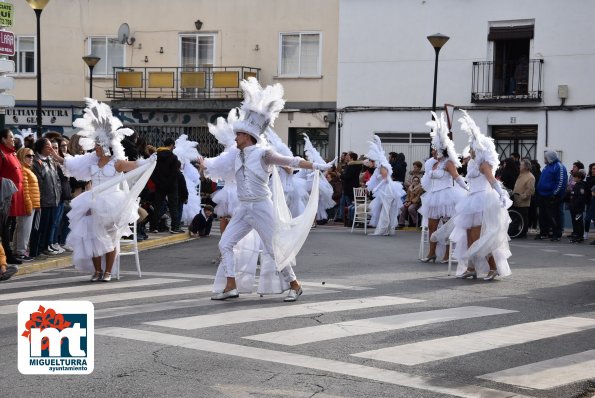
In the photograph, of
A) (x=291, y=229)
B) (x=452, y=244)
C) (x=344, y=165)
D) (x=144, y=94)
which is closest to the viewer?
(x=291, y=229)

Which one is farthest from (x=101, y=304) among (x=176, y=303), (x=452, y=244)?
(x=452, y=244)

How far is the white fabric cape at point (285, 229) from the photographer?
12.3m

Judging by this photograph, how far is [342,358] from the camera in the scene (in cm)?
874

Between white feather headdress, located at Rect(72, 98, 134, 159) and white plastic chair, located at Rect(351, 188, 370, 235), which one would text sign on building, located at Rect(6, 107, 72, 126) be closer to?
white plastic chair, located at Rect(351, 188, 370, 235)

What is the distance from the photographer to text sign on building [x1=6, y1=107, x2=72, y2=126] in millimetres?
39625

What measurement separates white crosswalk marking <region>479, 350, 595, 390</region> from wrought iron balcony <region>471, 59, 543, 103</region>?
2451 centimetres

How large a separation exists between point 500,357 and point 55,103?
3319 cm

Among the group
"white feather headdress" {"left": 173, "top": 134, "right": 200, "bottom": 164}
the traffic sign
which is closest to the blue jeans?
the traffic sign

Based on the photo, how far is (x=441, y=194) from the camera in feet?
56.0

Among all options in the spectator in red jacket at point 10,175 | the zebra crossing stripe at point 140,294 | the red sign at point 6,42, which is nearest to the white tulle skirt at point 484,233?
the zebra crossing stripe at point 140,294

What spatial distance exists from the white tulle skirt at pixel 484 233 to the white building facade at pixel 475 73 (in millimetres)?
18007

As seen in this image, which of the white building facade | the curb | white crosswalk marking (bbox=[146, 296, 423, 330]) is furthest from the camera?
the white building facade

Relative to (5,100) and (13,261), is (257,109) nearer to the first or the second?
(13,261)

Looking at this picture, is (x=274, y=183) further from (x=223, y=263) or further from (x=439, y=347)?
(x=439, y=347)
